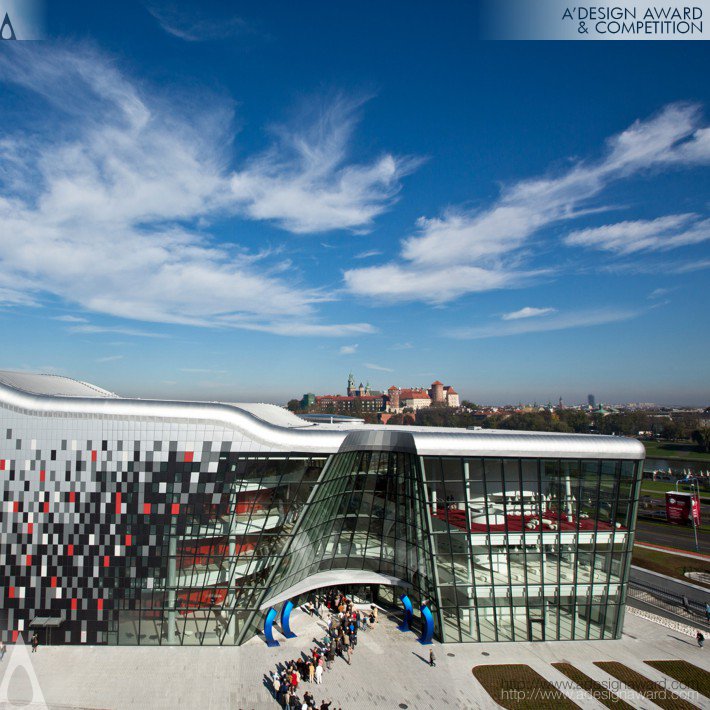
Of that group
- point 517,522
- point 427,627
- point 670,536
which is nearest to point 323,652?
point 427,627

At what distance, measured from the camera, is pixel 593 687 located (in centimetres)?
2439

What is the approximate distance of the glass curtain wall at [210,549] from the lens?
27.5 m

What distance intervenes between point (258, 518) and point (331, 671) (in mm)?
9415

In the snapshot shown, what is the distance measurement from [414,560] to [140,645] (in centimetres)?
1794

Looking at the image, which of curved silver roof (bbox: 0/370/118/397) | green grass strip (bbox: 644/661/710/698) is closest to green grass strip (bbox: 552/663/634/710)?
green grass strip (bbox: 644/661/710/698)

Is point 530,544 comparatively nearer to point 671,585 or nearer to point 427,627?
point 427,627

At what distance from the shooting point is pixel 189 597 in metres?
28.2

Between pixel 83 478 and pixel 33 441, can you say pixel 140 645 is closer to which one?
pixel 83 478

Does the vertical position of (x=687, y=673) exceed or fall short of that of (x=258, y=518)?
it falls short

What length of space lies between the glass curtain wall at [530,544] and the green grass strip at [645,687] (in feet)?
11.3

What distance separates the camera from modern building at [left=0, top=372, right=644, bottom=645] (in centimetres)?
2720
